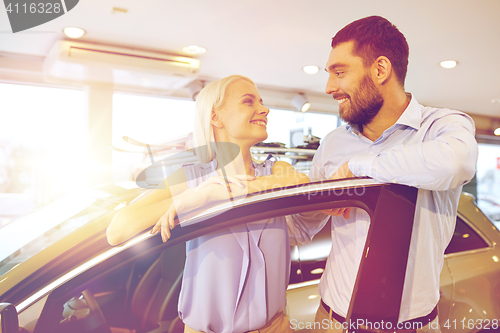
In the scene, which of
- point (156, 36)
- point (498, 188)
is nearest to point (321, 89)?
point (156, 36)

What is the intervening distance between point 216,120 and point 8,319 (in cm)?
70

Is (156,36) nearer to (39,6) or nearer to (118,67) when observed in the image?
(118,67)

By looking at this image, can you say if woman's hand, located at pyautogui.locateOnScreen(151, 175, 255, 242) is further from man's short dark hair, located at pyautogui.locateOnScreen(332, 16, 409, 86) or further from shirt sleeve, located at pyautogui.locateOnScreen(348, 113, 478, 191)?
man's short dark hair, located at pyautogui.locateOnScreen(332, 16, 409, 86)

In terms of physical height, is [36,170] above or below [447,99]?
below

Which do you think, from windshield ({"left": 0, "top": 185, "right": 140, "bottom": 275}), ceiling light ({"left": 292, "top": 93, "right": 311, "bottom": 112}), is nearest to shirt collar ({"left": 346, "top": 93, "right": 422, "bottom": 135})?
windshield ({"left": 0, "top": 185, "right": 140, "bottom": 275})

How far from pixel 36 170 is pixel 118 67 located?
2248 mm

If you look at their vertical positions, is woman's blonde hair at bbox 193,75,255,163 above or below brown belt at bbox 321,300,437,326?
above

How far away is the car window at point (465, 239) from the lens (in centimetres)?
163

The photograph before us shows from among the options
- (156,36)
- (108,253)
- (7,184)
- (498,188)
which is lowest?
(498,188)

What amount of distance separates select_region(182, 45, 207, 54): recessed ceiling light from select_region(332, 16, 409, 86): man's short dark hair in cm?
320

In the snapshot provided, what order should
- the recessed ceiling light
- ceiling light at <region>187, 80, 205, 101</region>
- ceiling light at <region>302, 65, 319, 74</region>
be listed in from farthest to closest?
ceiling light at <region>187, 80, 205, 101</region>
ceiling light at <region>302, 65, 319, 74</region>
the recessed ceiling light

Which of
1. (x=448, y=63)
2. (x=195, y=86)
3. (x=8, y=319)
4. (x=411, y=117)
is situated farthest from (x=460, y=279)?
(x=195, y=86)

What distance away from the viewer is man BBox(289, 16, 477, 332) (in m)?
0.83

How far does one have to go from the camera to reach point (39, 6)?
3000 millimetres
